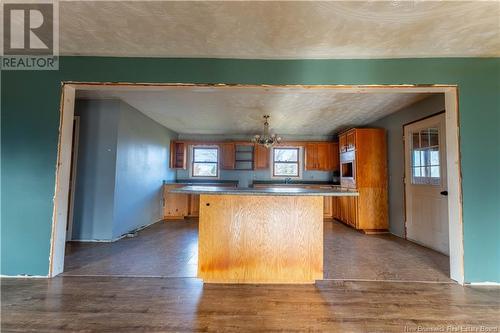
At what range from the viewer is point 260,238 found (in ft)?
8.34

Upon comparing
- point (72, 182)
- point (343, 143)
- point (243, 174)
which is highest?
point (343, 143)

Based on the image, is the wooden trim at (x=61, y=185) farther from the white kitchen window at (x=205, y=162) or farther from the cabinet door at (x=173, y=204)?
the white kitchen window at (x=205, y=162)

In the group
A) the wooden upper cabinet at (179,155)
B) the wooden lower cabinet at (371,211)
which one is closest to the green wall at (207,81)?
the wooden lower cabinet at (371,211)

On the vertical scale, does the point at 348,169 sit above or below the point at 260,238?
above

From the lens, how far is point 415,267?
9.64 feet

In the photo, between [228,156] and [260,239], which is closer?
[260,239]

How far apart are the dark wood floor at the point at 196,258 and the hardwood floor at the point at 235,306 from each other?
204mm

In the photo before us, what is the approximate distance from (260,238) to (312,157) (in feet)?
14.9

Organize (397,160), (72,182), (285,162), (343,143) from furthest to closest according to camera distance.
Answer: (285,162) < (343,143) < (397,160) < (72,182)

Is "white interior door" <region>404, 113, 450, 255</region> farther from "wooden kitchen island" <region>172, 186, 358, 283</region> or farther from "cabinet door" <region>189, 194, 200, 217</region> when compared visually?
"cabinet door" <region>189, 194, 200, 217</region>

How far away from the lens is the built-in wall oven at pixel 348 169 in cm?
509

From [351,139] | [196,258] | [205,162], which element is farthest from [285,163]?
[196,258]

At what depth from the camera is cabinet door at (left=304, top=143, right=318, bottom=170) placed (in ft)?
21.8

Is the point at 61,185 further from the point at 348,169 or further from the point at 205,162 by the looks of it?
the point at 348,169
